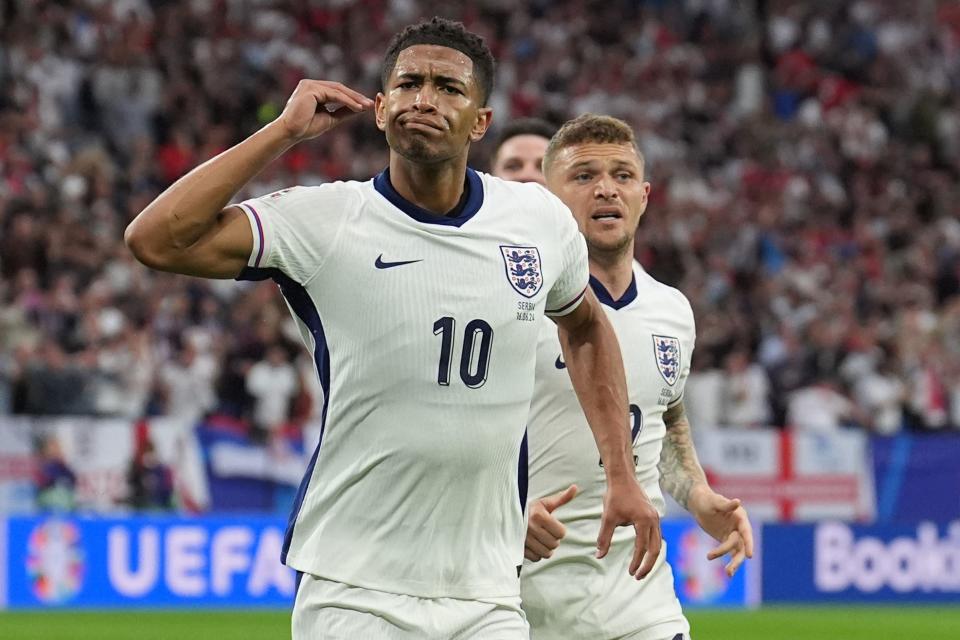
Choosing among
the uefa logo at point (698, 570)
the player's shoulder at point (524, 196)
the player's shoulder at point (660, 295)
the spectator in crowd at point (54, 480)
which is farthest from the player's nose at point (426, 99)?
the uefa logo at point (698, 570)

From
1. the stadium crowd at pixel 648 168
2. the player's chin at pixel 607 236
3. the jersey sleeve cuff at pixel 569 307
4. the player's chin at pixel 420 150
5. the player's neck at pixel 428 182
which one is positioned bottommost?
the jersey sleeve cuff at pixel 569 307

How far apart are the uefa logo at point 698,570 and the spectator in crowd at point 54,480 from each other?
17.7 feet

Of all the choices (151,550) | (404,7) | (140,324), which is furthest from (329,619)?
(404,7)

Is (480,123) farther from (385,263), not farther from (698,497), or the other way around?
(698,497)

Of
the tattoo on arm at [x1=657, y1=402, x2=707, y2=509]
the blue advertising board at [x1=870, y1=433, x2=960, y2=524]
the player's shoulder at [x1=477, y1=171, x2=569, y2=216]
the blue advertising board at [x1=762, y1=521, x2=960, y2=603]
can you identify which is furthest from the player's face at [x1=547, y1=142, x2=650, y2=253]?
the blue advertising board at [x1=870, y1=433, x2=960, y2=524]

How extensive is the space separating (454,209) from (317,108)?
0.46m

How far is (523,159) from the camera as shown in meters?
7.23

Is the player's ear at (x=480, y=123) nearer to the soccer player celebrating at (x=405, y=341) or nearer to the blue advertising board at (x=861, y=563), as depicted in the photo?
the soccer player celebrating at (x=405, y=341)

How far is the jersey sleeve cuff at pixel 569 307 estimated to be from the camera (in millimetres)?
4815

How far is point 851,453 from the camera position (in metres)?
17.2

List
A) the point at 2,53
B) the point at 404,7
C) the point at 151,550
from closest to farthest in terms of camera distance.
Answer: the point at 151,550 < the point at 2,53 < the point at 404,7

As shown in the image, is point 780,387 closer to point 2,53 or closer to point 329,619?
point 2,53

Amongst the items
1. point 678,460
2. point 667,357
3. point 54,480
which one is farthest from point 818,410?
point 667,357

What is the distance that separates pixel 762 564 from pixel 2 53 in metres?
9.74
